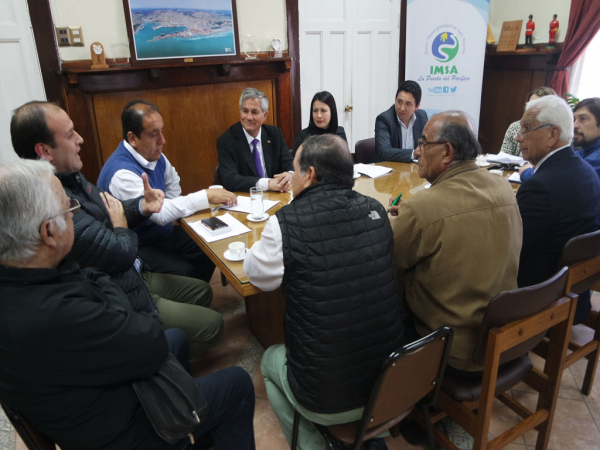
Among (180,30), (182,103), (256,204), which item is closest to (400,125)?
(256,204)

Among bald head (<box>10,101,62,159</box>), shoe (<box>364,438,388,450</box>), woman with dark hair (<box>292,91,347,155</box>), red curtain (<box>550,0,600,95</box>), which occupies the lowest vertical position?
shoe (<box>364,438,388,450</box>)

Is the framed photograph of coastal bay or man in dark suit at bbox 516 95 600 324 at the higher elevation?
the framed photograph of coastal bay

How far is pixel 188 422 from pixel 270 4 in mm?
4087

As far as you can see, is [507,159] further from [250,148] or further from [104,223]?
[104,223]

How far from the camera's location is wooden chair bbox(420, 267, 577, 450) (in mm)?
1301

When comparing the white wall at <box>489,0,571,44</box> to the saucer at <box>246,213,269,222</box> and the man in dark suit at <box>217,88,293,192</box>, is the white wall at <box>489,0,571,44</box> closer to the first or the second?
the man in dark suit at <box>217,88,293,192</box>

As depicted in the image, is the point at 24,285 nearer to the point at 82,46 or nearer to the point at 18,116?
the point at 18,116

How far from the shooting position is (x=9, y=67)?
3.35 metres

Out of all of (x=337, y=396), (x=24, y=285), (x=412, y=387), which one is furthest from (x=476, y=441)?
(x=24, y=285)

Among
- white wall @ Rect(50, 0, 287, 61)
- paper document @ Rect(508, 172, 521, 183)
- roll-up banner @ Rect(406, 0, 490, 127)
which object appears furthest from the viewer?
roll-up banner @ Rect(406, 0, 490, 127)

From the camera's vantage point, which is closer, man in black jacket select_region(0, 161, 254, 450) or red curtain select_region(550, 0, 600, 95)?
man in black jacket select_region(0, 161, 254, 450)

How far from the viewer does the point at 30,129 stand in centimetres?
167

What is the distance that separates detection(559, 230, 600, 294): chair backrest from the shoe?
0.89m

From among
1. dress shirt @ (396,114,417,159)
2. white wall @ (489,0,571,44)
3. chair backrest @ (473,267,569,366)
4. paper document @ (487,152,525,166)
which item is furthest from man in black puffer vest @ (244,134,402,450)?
white wall @ (489,0,571,44)
